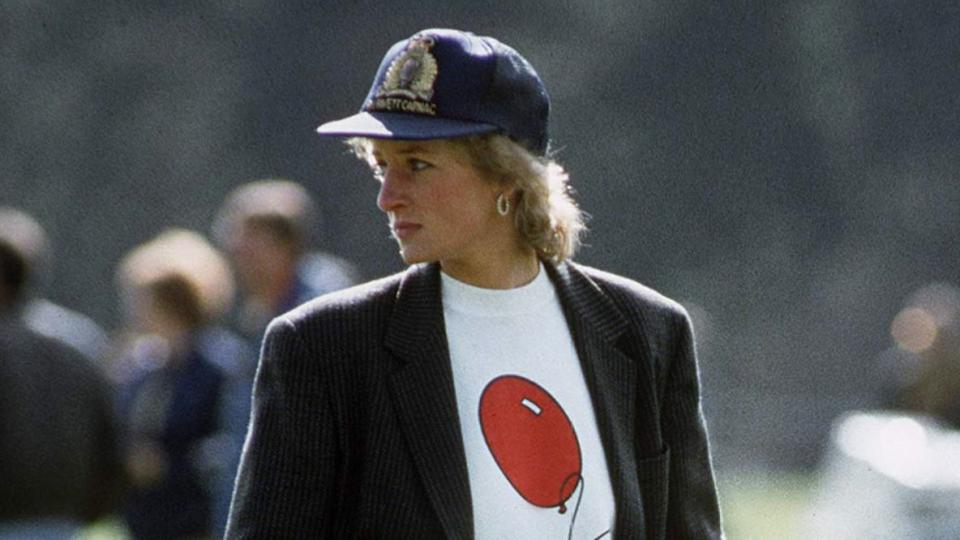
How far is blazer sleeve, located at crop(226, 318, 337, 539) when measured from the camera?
4320 millimetres

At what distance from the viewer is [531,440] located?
4.47 meters

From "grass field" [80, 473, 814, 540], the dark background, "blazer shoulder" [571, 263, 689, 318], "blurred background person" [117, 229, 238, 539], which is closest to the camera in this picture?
"blazer shoulder" [571, 263, 689, 318]

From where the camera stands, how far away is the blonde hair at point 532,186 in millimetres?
4512

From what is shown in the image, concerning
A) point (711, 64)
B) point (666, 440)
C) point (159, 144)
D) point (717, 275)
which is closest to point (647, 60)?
point (711, 64)

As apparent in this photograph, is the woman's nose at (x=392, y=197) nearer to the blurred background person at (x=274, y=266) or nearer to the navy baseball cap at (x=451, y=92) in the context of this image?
the navy baseball cap at (x=451, y=92)

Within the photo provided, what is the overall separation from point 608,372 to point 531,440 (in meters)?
0.21

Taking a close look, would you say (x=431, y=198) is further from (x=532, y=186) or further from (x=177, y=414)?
(x=177, y=414)

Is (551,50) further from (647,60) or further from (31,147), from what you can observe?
(31,147)

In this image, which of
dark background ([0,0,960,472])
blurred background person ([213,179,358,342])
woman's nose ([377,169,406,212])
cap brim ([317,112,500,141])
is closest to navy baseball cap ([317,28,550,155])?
cap brim ([317,112,500,141])

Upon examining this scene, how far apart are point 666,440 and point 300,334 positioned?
73 centimetres

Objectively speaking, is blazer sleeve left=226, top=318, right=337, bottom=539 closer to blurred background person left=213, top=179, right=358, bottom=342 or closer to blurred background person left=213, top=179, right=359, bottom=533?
blurred background person left=213, top=179, right=359, bottom=533

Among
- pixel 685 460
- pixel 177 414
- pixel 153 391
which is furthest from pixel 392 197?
pixel 153 391

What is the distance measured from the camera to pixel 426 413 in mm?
4410

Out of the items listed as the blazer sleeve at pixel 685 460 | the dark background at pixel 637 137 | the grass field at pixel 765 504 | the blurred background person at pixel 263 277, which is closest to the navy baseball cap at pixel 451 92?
the blazer sleeve at pixel 685 460
